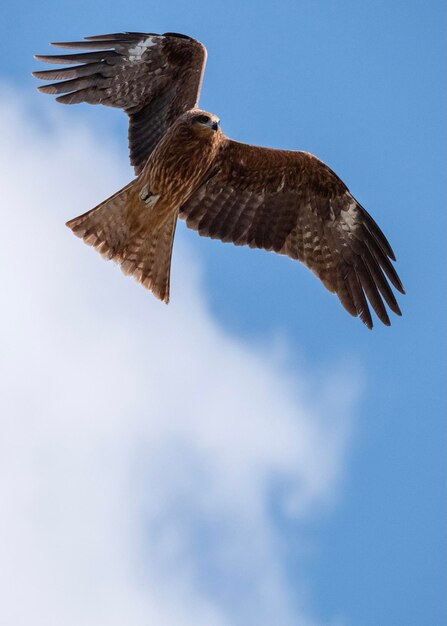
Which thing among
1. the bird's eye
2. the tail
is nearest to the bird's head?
the bird's eye

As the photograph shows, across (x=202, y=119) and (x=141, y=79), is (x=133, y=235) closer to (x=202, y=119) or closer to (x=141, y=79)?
(x=202, y=119)

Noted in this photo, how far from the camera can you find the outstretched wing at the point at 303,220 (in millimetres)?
10125

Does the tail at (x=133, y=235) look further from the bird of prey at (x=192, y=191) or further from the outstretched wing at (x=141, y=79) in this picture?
the outstretched wing at (x=141, y=79)

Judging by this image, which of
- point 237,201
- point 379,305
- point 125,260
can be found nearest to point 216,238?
point 237,201

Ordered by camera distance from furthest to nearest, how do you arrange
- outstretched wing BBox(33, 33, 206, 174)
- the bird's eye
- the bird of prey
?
outstretched wing BBox(33, 33, 206, 174) → the bird of prey → the bird's eye

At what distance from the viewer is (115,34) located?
10.1m

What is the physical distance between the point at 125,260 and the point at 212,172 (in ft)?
3.99

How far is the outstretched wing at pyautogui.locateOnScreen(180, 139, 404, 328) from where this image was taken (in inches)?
399

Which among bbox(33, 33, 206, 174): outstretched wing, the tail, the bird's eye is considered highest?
bbox(33, 33, 206, 174): outstretched wing

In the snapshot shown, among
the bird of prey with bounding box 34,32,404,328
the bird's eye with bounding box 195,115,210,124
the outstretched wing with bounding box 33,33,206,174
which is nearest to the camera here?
the bird's eye with bounding box 195,115,210,124

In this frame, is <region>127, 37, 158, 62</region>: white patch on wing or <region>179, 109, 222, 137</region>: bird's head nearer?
<region>179, 109, 222, 137</region>: bird's head

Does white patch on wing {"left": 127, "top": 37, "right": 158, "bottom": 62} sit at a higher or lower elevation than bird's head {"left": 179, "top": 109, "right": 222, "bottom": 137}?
higher

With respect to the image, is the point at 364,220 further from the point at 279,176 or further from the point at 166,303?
the point at 166,303

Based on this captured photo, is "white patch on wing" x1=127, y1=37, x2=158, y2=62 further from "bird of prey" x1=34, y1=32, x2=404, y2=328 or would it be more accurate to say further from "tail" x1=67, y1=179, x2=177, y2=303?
"tail" x1=67, y1=179, x2=177, y2=303
